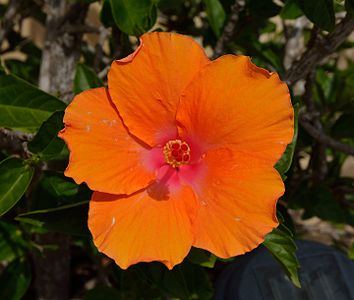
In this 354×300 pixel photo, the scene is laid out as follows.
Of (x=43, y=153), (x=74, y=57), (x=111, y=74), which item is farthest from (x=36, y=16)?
(x=111, y=74)

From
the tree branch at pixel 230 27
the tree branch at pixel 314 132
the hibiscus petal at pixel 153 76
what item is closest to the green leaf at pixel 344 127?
the tree branch at pixel 314 132

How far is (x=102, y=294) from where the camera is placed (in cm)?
180

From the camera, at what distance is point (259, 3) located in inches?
61.5

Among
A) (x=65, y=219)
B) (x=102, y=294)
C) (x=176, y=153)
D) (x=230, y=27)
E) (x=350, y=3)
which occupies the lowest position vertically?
(x=102, y=294)

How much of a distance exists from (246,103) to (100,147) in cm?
30

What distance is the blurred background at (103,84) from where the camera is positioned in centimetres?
122

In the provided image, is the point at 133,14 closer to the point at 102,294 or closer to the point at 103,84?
the point at 103,84

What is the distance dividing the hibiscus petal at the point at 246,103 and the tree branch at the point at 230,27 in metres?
0.57

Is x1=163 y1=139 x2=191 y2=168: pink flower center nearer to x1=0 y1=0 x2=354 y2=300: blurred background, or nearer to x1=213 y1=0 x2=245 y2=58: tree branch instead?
x1=0 y1=0 x2=354 y2=300: blurred background

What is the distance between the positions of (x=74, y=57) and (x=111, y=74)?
76 centimetres

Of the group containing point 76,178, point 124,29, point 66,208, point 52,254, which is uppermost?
point 124,29

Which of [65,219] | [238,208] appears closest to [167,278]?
[65,219]

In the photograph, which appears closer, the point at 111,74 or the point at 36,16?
the point at 111,74

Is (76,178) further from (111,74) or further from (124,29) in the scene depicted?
(124,29)
